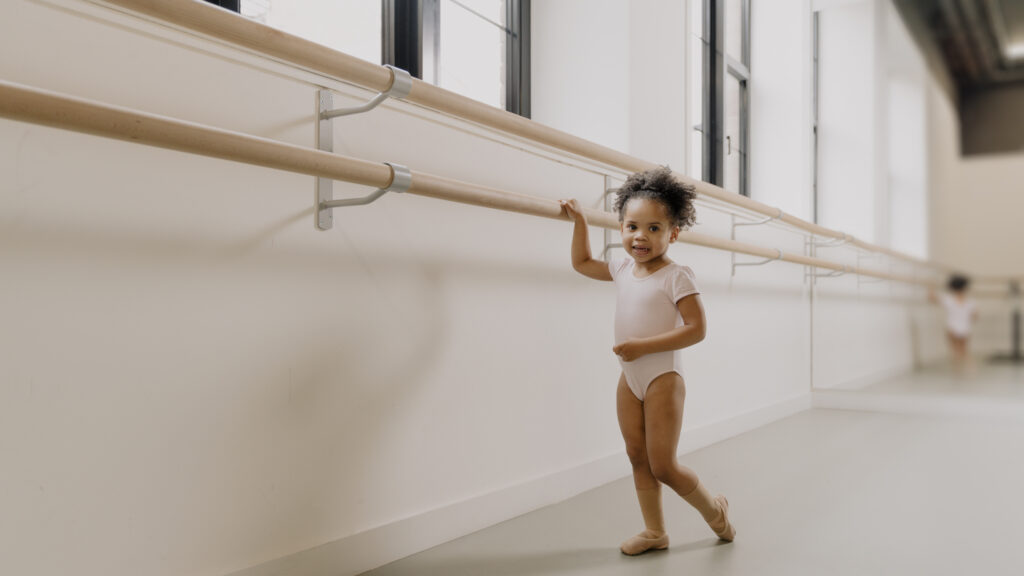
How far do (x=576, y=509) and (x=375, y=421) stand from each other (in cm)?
65

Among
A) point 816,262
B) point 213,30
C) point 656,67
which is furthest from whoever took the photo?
point 816,262

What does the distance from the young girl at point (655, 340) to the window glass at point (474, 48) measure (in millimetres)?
786

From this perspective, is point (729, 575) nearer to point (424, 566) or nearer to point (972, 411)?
point (424, 566)

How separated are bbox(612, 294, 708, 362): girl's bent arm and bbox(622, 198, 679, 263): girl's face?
117 millimetres

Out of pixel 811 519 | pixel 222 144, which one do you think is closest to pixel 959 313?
pixel 811 519

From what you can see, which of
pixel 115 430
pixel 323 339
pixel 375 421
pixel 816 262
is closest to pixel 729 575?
pixel 375 421

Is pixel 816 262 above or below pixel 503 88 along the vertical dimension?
below

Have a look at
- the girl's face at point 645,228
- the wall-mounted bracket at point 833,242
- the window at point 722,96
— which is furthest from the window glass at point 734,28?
the girl's face at point 645,228

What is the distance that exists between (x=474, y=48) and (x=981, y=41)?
2418mm

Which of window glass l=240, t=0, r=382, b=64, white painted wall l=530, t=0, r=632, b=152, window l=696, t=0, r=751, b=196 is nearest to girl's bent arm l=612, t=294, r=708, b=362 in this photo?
window glass l=240, t=0, r=382, b=64

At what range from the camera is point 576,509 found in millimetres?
1792

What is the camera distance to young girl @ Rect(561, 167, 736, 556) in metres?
1.42

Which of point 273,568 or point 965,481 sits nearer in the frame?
point 273,568

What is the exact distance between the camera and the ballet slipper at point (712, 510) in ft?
4.82
